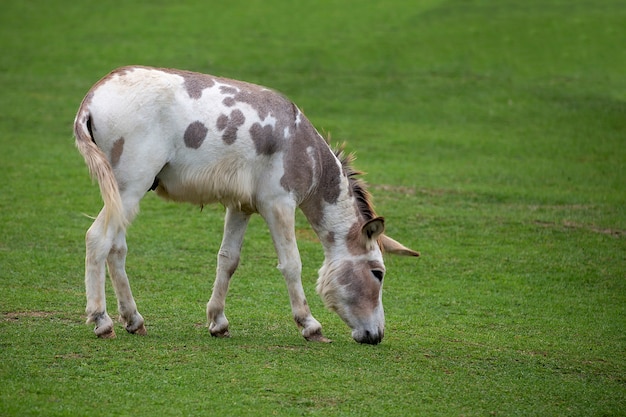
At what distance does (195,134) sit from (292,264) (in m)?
1.44

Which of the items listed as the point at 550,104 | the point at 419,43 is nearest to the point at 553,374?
the point at 550,104

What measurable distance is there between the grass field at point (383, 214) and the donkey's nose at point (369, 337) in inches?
5.4

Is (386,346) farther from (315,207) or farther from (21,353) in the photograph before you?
(21,353)

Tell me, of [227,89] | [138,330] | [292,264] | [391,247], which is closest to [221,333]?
[138,330]

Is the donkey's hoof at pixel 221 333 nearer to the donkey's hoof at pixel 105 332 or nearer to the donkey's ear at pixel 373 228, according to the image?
the donkey's hoof at pixel 105 332

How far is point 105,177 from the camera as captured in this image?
7.43m

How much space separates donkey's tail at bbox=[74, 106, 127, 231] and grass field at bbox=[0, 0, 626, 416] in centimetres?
104

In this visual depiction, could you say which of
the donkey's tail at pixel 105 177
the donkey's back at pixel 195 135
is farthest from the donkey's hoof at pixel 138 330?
the donkey's back at pixel 195 135

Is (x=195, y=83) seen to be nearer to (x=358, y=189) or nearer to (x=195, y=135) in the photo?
(x=195, y=135)

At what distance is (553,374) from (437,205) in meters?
7.63

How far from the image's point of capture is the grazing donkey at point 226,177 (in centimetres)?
781

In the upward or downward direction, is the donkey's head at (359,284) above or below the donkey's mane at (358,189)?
below

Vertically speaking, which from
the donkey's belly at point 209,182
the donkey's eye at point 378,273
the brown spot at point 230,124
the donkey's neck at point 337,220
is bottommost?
the donkey's eye at point 378,273

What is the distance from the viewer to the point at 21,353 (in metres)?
7.39
